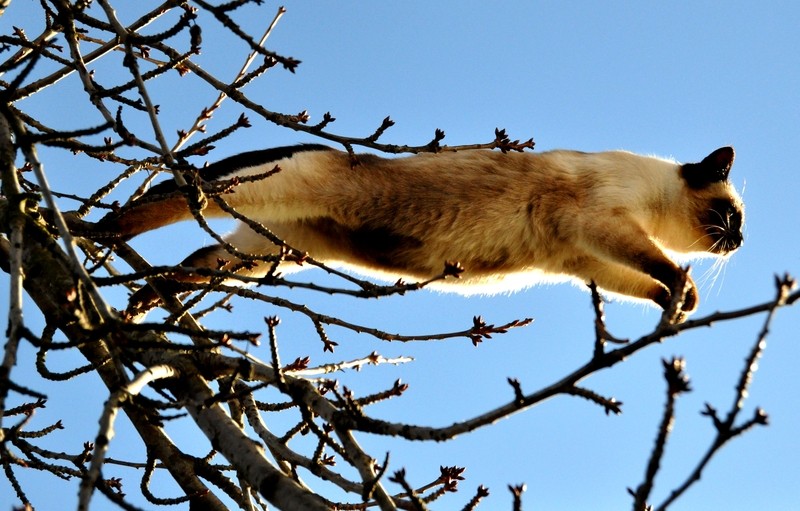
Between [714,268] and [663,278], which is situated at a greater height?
[714,268]

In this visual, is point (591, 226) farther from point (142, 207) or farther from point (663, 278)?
point (142, 207)

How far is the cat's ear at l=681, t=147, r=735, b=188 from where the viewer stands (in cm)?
577

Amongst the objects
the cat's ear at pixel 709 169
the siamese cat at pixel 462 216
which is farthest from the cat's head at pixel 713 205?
the siamese cat at pixel 462 216

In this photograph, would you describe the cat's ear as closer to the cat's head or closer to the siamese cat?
the cat's head

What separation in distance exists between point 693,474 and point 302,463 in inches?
59.2

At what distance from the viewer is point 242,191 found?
4.73 meters

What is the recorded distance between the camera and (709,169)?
5797 millimetres

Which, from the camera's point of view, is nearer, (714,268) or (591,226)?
(591,226)

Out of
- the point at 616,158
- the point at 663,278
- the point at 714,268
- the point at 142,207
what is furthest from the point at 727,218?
the point at 142,207

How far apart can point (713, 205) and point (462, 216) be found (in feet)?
6.44

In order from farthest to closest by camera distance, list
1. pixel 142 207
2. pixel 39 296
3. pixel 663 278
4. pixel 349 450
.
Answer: pixel 663 278 < pixel 142 207 < pixel 39 296 < pixel 349 450

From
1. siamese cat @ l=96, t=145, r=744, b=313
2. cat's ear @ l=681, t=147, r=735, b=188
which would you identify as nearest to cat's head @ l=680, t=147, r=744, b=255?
cat's ear @ l=681, t=147, r=735, b=188

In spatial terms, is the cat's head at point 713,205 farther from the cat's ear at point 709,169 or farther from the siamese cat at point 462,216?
the siamese cat at point 462,216

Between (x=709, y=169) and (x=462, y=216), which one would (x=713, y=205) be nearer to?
(x=709, y=169)
